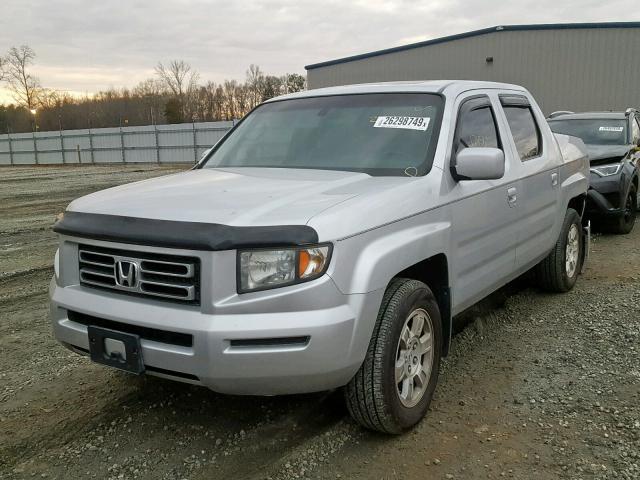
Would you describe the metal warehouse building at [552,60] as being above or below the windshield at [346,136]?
above

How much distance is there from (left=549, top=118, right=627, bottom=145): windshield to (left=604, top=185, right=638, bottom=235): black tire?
95 centimetres

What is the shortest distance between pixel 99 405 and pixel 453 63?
23541 mm

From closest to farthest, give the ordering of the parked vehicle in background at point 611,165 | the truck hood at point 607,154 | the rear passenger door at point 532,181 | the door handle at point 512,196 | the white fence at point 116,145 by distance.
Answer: the door handle at point 512,196 < the rear passenger door at point 532,181 < the parked vehicle in background at point 611,165 < the truck hood at point 607,154 < the white fence at point 116,145

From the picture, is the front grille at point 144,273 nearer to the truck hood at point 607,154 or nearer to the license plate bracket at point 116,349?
the license plate bracket at point 116,349

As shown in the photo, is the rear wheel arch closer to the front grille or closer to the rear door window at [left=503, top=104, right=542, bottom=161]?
the rear door window at [left=503, top=104, right=542, bottom=161]

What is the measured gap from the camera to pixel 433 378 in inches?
124

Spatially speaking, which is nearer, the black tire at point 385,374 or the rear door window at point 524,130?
the black tire at point 385,374

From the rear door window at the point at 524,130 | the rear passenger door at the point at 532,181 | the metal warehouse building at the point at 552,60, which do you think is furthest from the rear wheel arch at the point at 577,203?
the metal warehouse building at the point at 552,60

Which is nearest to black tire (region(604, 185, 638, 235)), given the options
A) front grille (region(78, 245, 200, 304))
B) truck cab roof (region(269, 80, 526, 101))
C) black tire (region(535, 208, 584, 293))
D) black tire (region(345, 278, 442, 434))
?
black tire (region(535, 208, 584, 293))

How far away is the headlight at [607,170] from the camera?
7977mm

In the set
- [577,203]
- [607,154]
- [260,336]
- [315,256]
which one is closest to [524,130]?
[577,203]

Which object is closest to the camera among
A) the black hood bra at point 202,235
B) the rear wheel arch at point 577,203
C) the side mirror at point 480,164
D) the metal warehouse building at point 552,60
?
the black hood bra at point 202,235

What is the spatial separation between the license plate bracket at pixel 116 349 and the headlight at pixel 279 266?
568mm

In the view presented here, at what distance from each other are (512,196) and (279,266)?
216 centimetres
